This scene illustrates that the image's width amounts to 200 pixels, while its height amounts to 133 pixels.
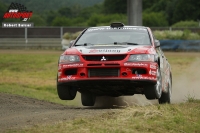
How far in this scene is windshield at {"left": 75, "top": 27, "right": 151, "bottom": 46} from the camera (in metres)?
12.7

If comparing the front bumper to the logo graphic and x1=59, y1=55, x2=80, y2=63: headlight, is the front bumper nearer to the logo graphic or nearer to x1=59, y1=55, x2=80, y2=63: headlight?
x1=59, y1=55, x2=80, y2=63: headlight

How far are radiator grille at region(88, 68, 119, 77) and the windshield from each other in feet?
3.28

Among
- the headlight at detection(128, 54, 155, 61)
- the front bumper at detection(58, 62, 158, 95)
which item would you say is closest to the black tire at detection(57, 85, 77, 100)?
the front bumper at detection(58, 62, 158, 95)

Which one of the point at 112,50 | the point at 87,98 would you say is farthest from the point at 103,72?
the point at 87,98

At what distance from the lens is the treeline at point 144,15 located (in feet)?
216

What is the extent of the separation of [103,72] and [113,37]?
141 centimetres

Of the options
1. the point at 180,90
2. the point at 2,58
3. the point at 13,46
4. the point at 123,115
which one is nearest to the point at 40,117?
the point at 123,115

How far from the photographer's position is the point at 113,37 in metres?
12.8

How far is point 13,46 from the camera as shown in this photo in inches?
1886

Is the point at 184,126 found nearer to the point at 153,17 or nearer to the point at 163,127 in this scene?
the point at 163,127

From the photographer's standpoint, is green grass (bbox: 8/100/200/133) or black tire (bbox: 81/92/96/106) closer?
green grass (bbox: 8/100/200/133)

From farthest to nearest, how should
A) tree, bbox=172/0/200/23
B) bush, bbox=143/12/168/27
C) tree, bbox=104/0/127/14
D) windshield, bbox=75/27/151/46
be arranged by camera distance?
tree, bbox=104/0/127/14
tree, bbox=172/0/200/23
bush, bbox=143/12/168/27
windshield, bbox=75/27/151/46

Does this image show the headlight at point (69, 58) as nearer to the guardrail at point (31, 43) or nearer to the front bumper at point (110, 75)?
the front bumper at point (110, 75)

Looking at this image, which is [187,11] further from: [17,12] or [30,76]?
[30,76]
